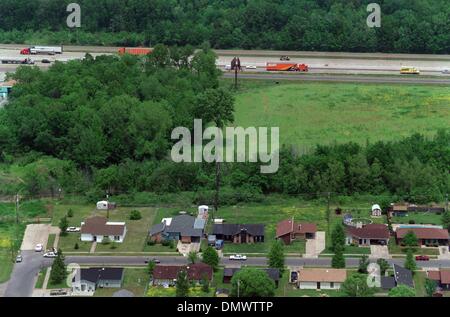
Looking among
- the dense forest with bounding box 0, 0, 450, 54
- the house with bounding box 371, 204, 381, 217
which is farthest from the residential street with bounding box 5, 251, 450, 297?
the dense forest with bounding box 0, 0, 450, 54

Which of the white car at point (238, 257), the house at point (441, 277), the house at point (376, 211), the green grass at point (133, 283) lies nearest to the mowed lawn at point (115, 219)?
the green grass at point (133, 283)

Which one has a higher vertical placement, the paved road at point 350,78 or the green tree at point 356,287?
the paved road at point 350,78

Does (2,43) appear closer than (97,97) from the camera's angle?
No

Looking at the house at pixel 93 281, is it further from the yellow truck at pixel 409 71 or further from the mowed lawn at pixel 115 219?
the yellow truck at pixel 409 71

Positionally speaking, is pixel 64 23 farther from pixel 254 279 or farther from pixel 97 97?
pixel 254 279

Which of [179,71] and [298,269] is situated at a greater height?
[179,71]

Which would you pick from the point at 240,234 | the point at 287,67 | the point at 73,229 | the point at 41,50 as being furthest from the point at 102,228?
the point at 41,50
